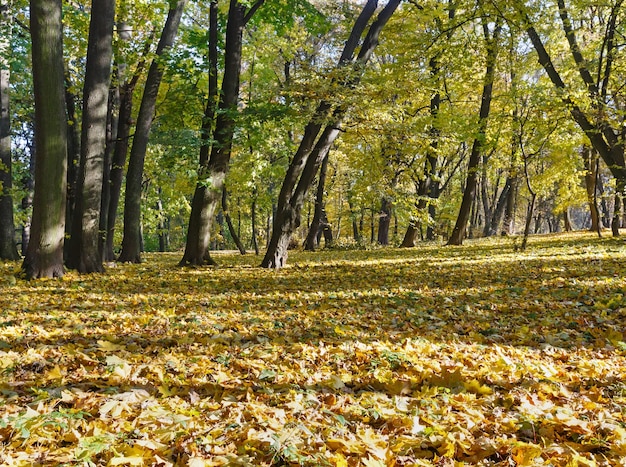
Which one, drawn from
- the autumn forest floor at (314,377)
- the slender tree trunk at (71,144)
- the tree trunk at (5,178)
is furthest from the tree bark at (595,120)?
the tree trunk at (5,178)

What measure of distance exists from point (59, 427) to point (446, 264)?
979 cm

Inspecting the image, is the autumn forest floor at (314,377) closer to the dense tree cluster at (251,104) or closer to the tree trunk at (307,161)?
the dense tree cluster at (251,104)

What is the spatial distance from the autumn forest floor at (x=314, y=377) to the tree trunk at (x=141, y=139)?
5659 millimetres

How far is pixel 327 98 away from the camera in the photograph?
30.7 feet

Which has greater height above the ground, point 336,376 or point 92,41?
point 92,41

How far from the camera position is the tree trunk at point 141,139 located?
11.8 m

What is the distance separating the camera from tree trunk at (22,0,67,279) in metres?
7.84

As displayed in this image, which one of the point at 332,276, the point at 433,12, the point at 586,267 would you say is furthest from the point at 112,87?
the point at 586,267

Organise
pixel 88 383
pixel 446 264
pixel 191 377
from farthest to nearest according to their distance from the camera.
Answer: pixel 446 264, pixel 191 377, pixel 88 383

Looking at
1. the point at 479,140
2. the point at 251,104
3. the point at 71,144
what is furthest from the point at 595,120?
the point at 71,144

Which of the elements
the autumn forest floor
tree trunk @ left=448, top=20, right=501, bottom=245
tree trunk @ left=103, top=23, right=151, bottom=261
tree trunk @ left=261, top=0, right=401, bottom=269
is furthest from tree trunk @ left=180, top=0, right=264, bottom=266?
tree trunk @ left=448, top=20, right=501, bottom=245

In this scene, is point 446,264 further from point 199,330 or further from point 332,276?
point 199,330

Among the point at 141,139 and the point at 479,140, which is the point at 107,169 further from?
the point at 479,140

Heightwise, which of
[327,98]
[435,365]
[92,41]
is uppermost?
[92,41]
